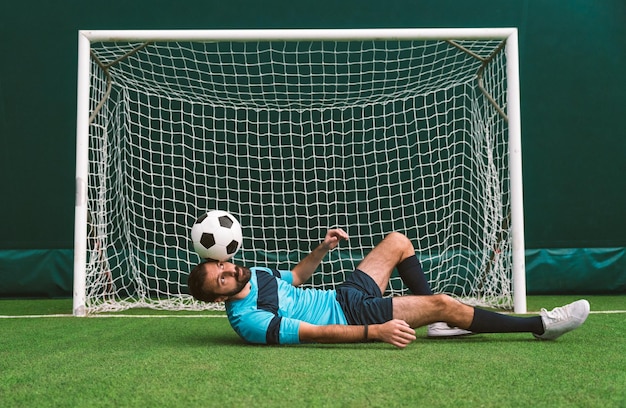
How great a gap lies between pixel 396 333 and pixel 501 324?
528 mm

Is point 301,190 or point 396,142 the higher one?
point 396,142

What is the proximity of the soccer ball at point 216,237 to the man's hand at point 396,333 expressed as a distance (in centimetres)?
92

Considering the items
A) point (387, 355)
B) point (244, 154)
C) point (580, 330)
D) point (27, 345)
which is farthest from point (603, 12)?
point (27, 345)

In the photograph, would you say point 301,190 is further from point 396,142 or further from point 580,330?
point 580,330

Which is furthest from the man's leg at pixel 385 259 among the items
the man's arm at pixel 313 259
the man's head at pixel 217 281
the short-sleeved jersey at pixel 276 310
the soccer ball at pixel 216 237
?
the man's head at pixel 217 281

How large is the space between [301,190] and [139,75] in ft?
5.99

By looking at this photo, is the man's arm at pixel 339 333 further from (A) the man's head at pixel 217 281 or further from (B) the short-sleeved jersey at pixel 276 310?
(A) the man's head at pixel 217 281

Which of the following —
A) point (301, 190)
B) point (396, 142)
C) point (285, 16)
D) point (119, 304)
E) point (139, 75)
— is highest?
point (285, 16)

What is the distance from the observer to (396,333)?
2914 millimetres

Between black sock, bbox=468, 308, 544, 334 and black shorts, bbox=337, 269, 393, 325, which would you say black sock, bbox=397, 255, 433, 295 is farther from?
black sock, bbox=468, 308, 544, 334

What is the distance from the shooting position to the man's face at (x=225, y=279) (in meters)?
3.00

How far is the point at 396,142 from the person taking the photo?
21.5 feet

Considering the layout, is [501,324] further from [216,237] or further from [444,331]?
[216,237]

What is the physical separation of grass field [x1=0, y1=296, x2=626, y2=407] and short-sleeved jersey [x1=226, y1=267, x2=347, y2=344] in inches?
2.8
